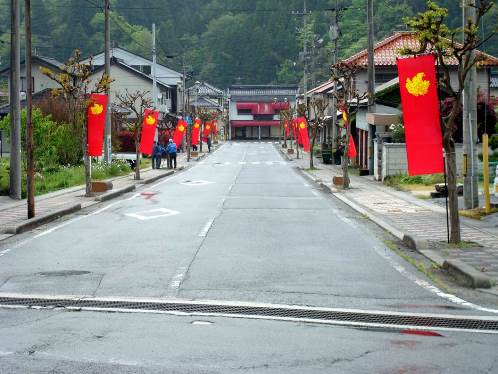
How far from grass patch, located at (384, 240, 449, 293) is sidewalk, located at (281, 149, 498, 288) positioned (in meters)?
0.23

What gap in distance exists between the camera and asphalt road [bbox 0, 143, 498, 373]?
22.3 ft

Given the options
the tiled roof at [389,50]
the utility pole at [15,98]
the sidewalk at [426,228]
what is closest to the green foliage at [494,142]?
the sidewalk at [426,228]

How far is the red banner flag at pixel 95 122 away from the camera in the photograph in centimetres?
2616

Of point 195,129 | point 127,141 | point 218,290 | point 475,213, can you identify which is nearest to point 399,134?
point 475,213

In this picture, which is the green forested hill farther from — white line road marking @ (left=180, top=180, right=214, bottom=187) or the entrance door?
white line road marking @ (left=180, top=180, right=214, bottom=187)

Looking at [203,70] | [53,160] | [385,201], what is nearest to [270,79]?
[203,70]

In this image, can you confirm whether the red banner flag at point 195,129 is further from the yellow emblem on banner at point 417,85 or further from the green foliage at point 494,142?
the yellow emblem on banner at point 417,85

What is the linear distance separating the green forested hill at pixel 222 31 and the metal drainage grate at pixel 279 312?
6510cm

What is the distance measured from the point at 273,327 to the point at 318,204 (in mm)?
16189

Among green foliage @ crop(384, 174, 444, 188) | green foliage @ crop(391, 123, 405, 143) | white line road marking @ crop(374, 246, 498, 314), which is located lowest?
white line road marking @ crop(374, 246, 498, 314)

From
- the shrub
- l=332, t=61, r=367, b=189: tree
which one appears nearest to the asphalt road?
l=332, t=61, r=367, b=189: tree

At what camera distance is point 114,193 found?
27703 mm

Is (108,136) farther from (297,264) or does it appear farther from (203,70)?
(203,70)

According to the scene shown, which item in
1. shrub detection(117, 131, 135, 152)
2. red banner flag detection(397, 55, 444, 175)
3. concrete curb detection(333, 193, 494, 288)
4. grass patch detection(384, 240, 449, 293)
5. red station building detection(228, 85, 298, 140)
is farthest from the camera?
red station building detection(228, 85, 298, 140)
